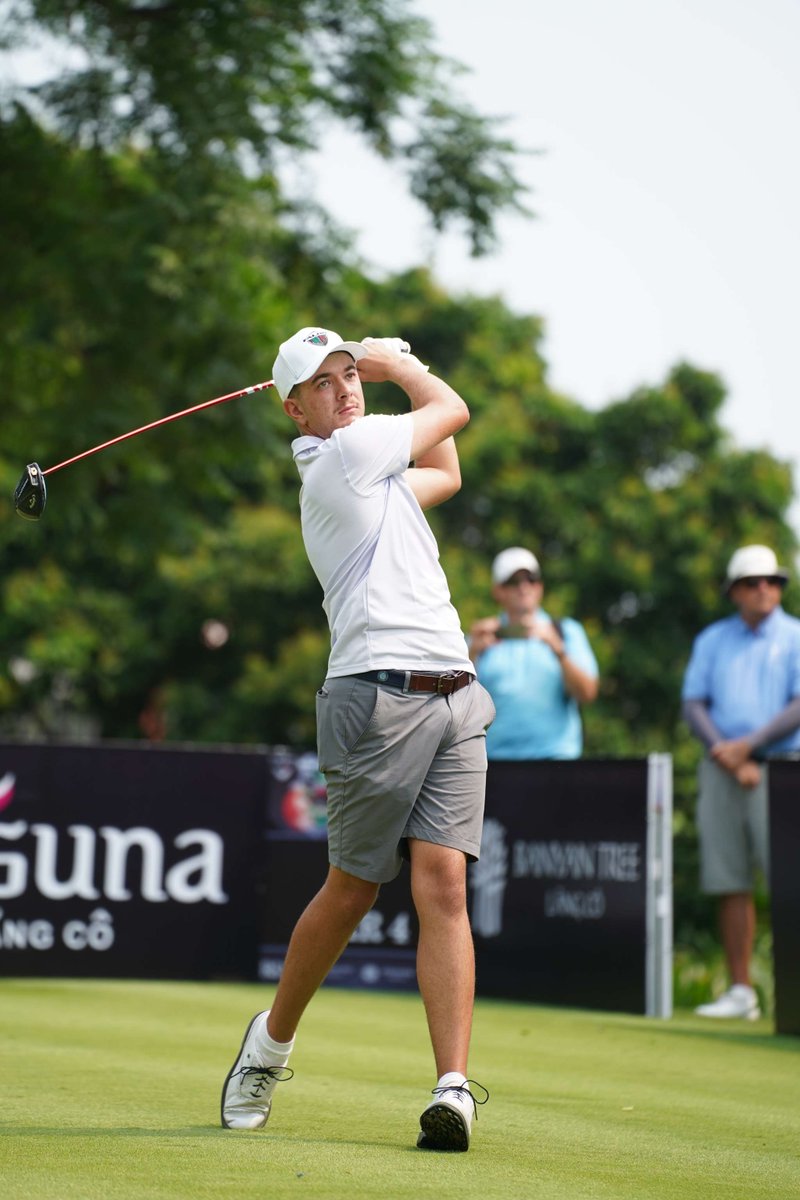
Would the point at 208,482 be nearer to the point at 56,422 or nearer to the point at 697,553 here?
the point at 56,422

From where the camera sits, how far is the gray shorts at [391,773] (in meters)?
4.25

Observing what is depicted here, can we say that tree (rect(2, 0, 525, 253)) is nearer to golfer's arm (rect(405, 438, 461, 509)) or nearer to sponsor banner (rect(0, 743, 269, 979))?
sponsor banner (rect(0, 743, 269, 979))

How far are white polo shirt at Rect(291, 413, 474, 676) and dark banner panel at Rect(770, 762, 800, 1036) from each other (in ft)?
11.4

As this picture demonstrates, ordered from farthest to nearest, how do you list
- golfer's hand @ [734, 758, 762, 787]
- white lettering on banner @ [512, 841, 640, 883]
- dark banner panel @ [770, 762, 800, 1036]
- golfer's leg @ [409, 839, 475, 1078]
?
white lettering on banner @ [512, 841, 640, 883] < golfer's hand @ [734, 758, 762, 787] < dark banner panel @ [770, 762, 800, 1036] < golfer's leg @ [409, 839, 475, 1078]

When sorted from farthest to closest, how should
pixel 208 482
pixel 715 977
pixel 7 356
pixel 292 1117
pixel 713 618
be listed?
pixel 713 618 < pixel 208 482 < pixel 7 356 < pixel 715 977 < pixel 292 1117

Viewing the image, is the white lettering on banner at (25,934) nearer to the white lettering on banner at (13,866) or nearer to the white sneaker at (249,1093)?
the white lettering on banner at (13,866)

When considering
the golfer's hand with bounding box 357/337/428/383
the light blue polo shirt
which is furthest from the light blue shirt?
the golfer's hand with bounding box 357/337/428/383

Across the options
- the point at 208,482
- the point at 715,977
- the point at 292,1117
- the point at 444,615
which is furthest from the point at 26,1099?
the point at 208,482

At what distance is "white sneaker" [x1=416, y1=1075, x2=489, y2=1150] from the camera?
3977mm

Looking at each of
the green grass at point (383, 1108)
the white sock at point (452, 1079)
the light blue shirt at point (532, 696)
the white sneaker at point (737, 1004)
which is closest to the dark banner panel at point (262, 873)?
the light blue shirt at point (532, 696)

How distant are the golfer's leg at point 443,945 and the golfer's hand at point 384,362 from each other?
1.16 meters

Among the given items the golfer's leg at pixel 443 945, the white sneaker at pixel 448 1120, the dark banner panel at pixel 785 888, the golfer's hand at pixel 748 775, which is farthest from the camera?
the golfer's hand at pixel 748 775

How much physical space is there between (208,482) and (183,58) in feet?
12.0

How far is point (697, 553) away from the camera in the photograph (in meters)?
25.7
